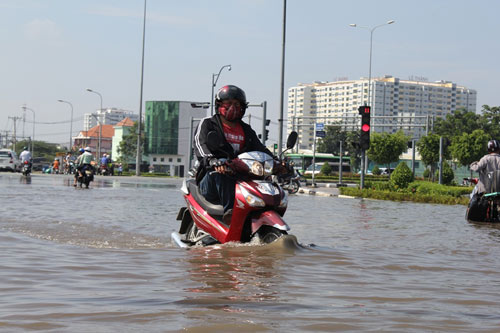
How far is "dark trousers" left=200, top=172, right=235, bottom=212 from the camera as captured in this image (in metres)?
6.82


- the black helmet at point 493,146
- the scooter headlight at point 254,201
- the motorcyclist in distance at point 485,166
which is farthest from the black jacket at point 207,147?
the black helmet at point 493,146

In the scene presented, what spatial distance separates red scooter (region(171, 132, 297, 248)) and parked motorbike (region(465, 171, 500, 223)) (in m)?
6.17

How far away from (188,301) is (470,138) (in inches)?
1969

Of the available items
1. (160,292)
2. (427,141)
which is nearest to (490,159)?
(160,292)

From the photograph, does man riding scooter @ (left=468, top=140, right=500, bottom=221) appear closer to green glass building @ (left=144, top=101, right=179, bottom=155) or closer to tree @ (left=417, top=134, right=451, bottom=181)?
tree @ (left=417, top=134, right=451, bottom=181)

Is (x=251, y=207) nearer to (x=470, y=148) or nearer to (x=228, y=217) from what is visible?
(x=228, y=217)

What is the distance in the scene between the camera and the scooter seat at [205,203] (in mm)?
6969

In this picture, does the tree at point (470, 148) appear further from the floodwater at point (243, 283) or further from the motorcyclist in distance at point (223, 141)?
the motorcyclist in distance at point (223, 141)

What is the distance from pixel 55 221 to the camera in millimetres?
10734

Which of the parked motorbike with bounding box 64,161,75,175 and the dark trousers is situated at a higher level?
the dark trousers

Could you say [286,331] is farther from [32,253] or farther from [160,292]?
[32,253]

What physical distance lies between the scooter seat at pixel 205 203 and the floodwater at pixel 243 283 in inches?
14.0

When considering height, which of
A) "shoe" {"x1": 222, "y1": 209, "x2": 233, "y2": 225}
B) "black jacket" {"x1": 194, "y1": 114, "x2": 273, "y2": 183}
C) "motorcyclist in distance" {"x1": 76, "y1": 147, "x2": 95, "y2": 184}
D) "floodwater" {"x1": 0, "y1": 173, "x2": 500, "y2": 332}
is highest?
"black jacket" {"x1": 194, "y1": 114, "x2": 273, "y2": 183}

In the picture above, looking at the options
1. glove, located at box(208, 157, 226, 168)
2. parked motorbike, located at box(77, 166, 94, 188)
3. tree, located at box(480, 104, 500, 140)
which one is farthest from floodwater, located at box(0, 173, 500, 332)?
tree, located at box(480, 104, 500, 140)
